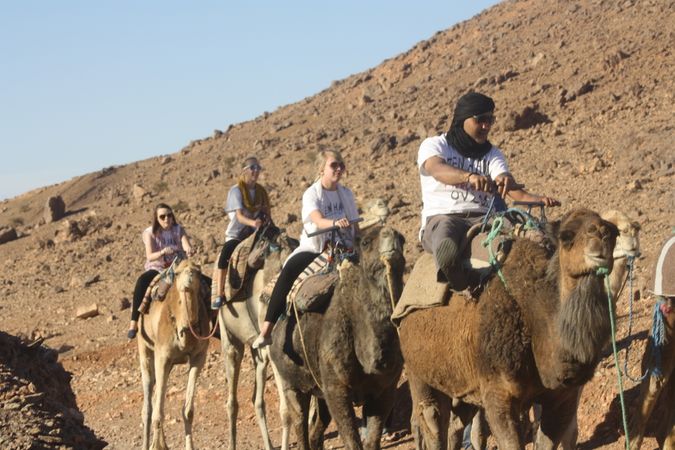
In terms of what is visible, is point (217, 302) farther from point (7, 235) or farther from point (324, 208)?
point (7, 235)

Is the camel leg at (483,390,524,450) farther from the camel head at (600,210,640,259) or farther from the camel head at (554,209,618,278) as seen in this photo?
the camel head at (600,210,640,259)

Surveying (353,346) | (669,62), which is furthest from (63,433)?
(669,62)

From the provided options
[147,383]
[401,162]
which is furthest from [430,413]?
[401,162]

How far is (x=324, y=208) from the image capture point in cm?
1045

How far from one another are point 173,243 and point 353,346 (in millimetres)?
5829

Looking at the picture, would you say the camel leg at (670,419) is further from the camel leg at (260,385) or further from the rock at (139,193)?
the rock at (139,193)

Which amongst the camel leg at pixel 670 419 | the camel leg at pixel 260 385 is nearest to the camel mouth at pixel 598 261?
the camel leg at pixel 670 419

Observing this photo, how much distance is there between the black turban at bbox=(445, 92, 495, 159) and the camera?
846cm

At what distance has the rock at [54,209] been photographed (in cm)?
4619

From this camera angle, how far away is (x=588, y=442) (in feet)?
38.8

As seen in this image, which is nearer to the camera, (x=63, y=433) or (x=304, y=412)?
(x=63, y=433)

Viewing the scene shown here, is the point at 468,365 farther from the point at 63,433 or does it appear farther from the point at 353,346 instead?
the point at 63,433

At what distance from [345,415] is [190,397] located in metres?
4.82

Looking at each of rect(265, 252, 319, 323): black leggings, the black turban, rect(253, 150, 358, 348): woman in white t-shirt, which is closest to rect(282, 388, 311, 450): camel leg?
rect(253, 150, 358, 348): woman in white t-shirt
